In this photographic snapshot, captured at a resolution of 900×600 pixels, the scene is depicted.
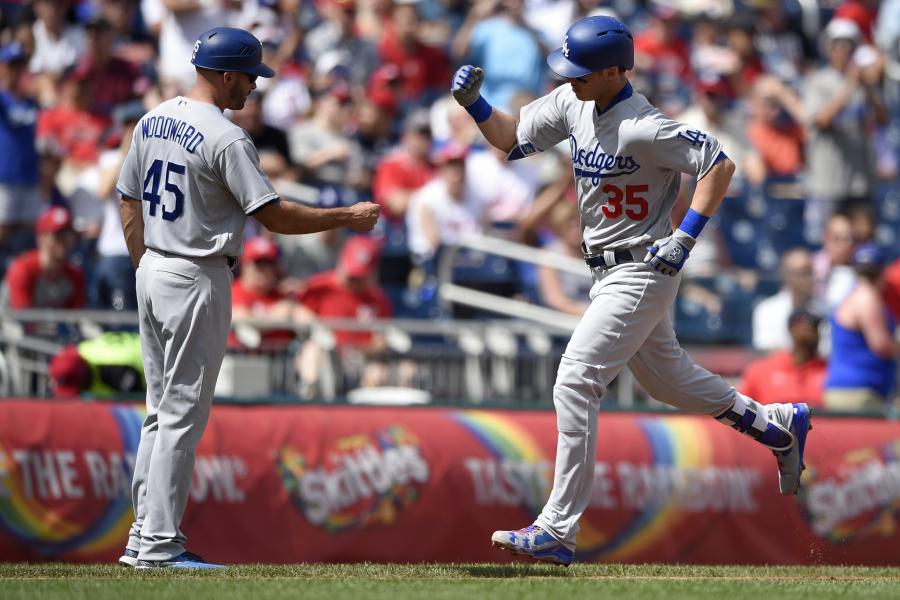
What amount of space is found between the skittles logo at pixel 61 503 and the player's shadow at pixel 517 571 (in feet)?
8.11

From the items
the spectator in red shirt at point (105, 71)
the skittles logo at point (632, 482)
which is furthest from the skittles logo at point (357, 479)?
the spectator in red shirt at point (105, 71)

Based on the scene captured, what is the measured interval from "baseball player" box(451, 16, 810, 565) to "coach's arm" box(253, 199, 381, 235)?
76 centimetres

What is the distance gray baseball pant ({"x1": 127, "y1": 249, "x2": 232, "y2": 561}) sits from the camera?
6.43m

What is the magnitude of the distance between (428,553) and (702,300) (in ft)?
14.6

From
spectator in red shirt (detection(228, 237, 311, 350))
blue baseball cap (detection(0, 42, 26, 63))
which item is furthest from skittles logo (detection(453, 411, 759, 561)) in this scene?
blue baseball cap (detection(0, 42, 26, 63))

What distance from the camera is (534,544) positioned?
21.0 feet

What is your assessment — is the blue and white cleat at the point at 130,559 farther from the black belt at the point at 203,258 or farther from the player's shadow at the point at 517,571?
the player's shadow at the point at 517,571

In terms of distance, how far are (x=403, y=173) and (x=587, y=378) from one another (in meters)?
6.95

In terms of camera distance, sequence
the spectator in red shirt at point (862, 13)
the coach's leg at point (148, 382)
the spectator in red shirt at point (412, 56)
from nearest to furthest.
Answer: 1. the coach's leg at point (148, 382)
2. the spectator in red shirt at point (412, 56)
3. the spectator in red shirt at point (862, 13)

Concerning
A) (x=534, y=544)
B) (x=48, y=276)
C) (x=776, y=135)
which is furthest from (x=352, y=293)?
(x=776, y=135)

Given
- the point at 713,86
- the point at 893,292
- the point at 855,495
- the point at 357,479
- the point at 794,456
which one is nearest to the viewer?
the point at 794,456

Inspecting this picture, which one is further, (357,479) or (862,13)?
(862,13)

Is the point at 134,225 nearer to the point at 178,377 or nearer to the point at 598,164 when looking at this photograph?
the point at 178,377

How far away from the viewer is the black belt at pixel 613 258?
6562 millimetres
